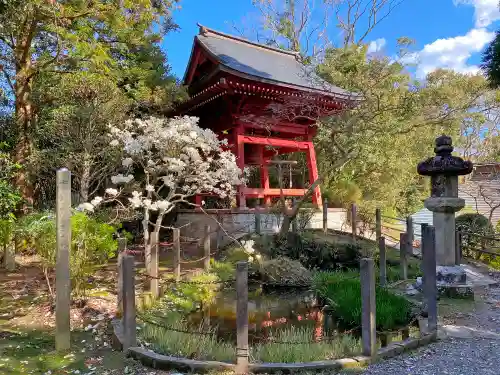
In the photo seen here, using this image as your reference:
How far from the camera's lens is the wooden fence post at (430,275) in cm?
427

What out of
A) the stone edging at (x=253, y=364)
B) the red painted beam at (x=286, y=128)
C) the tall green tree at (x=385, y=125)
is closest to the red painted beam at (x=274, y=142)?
the red painted beam at (x=286, y=128)

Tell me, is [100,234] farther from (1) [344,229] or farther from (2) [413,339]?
(1) [344,229]

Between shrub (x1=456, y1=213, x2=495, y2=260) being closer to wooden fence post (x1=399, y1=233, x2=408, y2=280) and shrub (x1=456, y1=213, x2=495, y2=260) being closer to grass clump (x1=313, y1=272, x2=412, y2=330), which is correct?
wooden fence post (x1=399, y1=233, x2=408, y2=280)

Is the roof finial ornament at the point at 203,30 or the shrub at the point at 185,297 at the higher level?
the roof finial ornament at the point at 203,30

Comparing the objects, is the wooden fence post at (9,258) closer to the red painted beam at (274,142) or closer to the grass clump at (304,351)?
the red painted beam at (274,142)

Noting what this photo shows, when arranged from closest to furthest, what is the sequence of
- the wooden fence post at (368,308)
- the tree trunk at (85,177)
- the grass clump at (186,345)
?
the wooden fence post at (368,308), the grass clump at (186,345), the tree trunk at (85,177)

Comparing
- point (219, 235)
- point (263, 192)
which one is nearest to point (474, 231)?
point (263, 192)

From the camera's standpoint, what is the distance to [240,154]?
10.6m

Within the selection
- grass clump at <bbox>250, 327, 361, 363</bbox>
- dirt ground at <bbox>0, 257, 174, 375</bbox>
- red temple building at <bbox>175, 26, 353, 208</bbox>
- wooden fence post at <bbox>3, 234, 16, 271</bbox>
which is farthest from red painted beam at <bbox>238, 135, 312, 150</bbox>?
grass clump at <bbox>250, 327, 361, 363</bbox>

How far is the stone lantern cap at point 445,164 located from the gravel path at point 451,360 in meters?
2.24

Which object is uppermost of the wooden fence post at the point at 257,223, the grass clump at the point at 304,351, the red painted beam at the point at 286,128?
the red painted beam at the point at 286,128

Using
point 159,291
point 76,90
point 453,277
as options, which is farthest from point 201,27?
point 453,277

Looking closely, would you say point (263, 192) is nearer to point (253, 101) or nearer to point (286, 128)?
point (286, 128)

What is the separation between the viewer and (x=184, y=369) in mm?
3477
